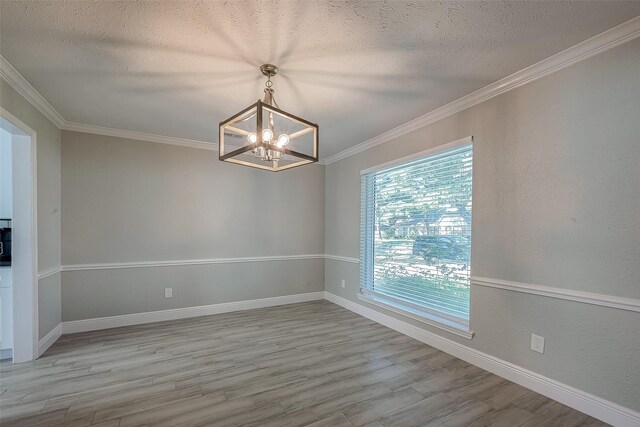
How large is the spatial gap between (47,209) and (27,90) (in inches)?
48.3

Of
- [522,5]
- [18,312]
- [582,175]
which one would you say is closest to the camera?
[522,5]

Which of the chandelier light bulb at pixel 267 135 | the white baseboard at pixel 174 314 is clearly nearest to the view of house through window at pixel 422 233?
the white baseboard at pixel 174 314

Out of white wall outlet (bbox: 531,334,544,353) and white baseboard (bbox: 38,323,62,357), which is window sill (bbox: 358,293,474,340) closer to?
white wall outlet (bbox: 531,334,544,353)

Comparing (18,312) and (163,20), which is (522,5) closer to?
(163,20)

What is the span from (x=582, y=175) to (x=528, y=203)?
0.39 m

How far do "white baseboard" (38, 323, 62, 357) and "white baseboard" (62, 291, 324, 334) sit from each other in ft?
0.38

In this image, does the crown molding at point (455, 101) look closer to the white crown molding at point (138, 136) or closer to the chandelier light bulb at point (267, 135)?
the white crown molding at point (138, 136)

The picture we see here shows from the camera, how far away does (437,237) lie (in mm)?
3170

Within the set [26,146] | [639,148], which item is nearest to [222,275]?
[26,146]

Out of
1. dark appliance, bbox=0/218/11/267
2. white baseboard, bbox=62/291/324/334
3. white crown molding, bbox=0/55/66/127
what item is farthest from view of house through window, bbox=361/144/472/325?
dark appliance, bbox=0/218/11/267

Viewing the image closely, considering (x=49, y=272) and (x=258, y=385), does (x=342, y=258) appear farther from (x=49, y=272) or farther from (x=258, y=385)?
(x=49, y=272)

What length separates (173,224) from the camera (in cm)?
404

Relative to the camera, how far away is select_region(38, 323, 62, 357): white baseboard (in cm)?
292

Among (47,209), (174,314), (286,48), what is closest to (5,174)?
(47,209)
